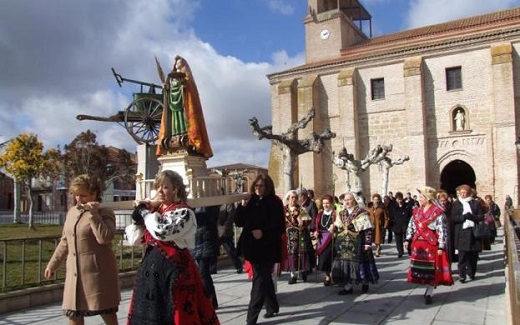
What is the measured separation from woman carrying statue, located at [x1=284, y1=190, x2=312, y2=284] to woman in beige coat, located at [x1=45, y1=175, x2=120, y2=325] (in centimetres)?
435

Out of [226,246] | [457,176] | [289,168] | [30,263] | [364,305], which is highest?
[457,176]

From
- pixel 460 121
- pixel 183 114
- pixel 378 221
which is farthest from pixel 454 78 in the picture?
pixel 183 114

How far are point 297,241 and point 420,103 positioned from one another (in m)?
26.8

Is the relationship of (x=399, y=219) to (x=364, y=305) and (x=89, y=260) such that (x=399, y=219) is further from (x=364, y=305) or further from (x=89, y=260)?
(x=89, y=260)

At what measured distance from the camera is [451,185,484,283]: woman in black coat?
8.07 m

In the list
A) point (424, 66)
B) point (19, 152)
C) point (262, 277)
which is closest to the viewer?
point (262, 277)

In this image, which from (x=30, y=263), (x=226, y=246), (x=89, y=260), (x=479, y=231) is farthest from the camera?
(x=30, y=263)

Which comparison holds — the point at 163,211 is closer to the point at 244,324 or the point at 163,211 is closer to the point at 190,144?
the point at 244,324

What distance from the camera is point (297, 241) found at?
26.7 ft

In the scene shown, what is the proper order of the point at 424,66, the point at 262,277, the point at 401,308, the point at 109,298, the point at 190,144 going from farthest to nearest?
the point at 424,66
the point at 190,144
the point at 401,308
the point at 262,277
the point at 109,298

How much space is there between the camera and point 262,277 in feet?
17.9

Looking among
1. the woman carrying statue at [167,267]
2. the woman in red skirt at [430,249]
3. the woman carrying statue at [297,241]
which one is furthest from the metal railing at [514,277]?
the woman carrying statue at [297,241]

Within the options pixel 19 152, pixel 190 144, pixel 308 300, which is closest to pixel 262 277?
pixel 308 300

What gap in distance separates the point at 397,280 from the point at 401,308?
2113 millimetres
